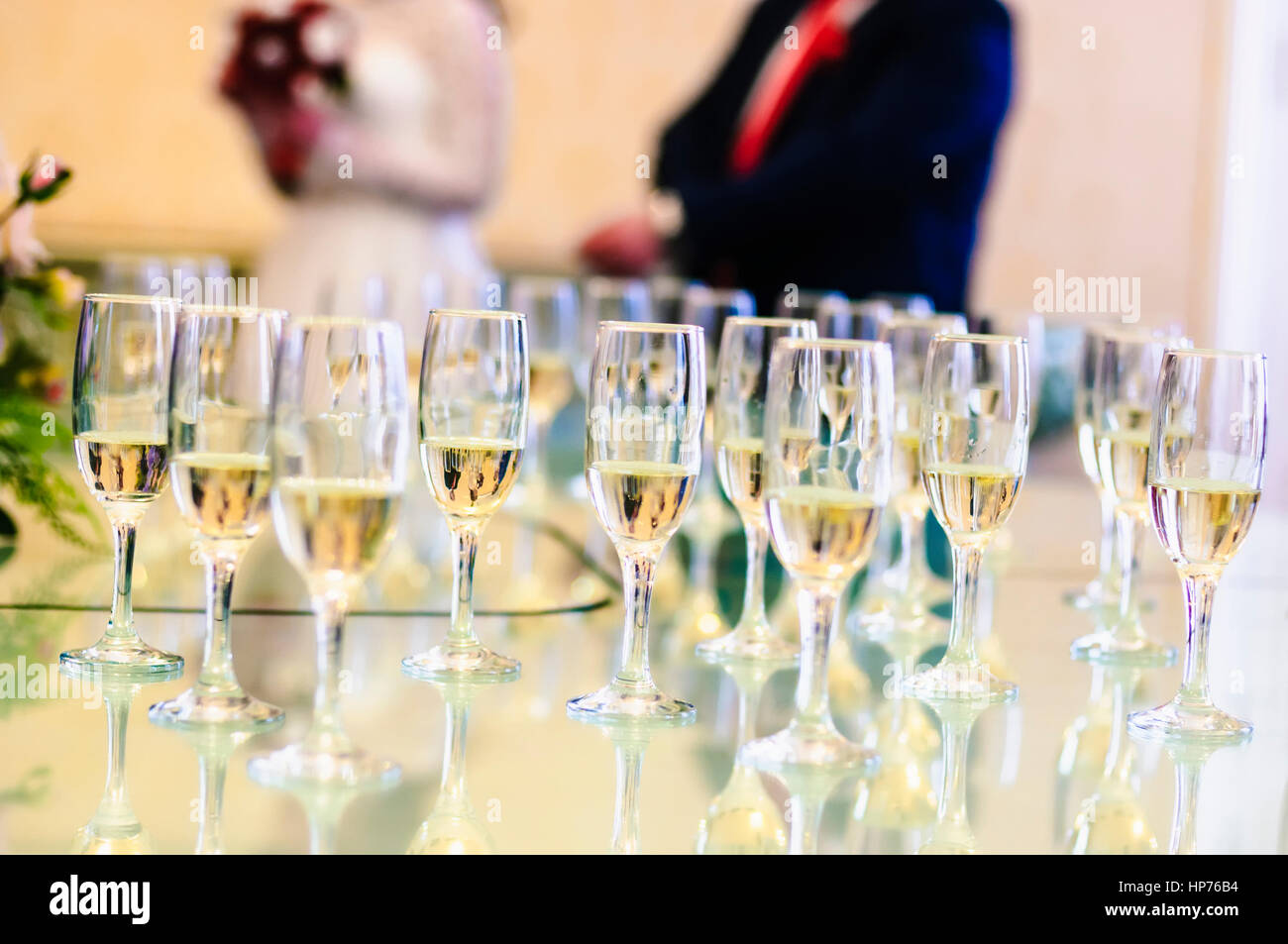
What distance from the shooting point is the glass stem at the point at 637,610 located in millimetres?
1118

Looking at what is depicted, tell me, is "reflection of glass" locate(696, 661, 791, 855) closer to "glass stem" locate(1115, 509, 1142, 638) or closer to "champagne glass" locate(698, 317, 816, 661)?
"champagne glass" locate(698, 317, 816, 661)

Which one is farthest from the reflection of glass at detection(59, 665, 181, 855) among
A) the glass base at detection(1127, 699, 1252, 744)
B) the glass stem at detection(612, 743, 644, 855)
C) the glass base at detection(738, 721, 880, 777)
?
the glass base at detection(1127, 699, 1252, 744)

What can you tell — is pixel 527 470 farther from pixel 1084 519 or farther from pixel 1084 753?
pixel 1084 753

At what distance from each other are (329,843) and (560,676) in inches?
15.9

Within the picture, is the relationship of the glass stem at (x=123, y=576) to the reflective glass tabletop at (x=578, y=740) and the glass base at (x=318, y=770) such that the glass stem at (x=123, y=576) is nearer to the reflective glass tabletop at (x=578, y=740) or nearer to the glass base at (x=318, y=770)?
the reflective glass tabletop at (x=578, y=740)

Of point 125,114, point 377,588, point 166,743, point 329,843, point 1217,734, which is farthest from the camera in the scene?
point 125,114

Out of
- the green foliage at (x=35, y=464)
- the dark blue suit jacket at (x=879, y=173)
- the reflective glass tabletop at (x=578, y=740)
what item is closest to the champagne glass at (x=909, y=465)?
the reflective glass tabletop at (x=578, y=740)

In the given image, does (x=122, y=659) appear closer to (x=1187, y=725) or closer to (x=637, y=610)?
(x=637, y=610)

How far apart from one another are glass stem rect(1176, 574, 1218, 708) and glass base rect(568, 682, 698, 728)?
340 millimetres

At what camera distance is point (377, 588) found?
4.80 ft

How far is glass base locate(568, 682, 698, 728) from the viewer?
107 cm

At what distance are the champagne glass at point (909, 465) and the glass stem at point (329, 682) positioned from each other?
635 mm

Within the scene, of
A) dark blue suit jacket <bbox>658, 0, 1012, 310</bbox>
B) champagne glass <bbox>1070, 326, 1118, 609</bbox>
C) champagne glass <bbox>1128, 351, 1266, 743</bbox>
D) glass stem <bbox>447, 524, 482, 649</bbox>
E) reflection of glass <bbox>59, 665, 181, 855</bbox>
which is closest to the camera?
reflection of glass <bbox>59, 665, 181, 855</bbox>

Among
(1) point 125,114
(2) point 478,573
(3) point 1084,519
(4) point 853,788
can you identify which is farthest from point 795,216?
(1) point 125,114
